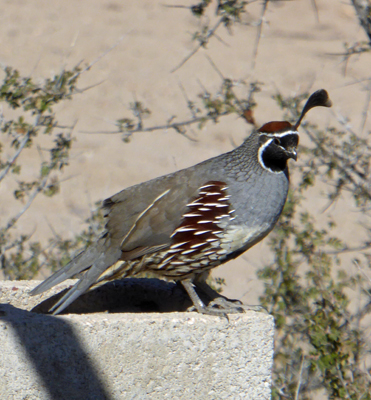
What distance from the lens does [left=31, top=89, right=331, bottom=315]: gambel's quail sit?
328 centimetres

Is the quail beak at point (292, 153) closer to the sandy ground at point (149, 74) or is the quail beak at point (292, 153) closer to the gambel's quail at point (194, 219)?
the gambel's quail at point (194, 219)

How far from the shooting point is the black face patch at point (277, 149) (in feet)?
11.1

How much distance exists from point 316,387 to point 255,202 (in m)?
1.29

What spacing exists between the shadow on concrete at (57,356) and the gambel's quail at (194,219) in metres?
0.70

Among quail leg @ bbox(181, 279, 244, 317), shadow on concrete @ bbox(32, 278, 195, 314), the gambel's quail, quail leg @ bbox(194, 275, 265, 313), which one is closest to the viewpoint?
quail leg @ bbox(181, 279, 244, 317)

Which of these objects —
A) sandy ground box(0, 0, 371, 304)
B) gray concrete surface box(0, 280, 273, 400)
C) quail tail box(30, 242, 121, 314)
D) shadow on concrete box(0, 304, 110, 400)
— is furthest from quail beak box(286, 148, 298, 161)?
sandy ground box(0, 0, 371, 304)

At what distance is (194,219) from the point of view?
336 cm

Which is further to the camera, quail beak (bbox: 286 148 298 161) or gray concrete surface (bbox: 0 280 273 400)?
quail beak (bbox: 286 148 298 161)

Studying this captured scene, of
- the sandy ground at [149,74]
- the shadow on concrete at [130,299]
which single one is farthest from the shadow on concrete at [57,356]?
the sandy ground at [149,74]

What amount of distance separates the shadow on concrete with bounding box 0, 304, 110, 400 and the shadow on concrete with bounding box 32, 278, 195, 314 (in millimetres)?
980

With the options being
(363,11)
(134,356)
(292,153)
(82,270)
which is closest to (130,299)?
(82,270)

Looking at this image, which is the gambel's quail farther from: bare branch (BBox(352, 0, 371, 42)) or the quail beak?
bare branch (BBox(352, 0, 371, 42))

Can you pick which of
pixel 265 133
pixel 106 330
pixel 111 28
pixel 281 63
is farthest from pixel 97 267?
pixel 111 28

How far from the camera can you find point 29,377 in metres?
2.45
